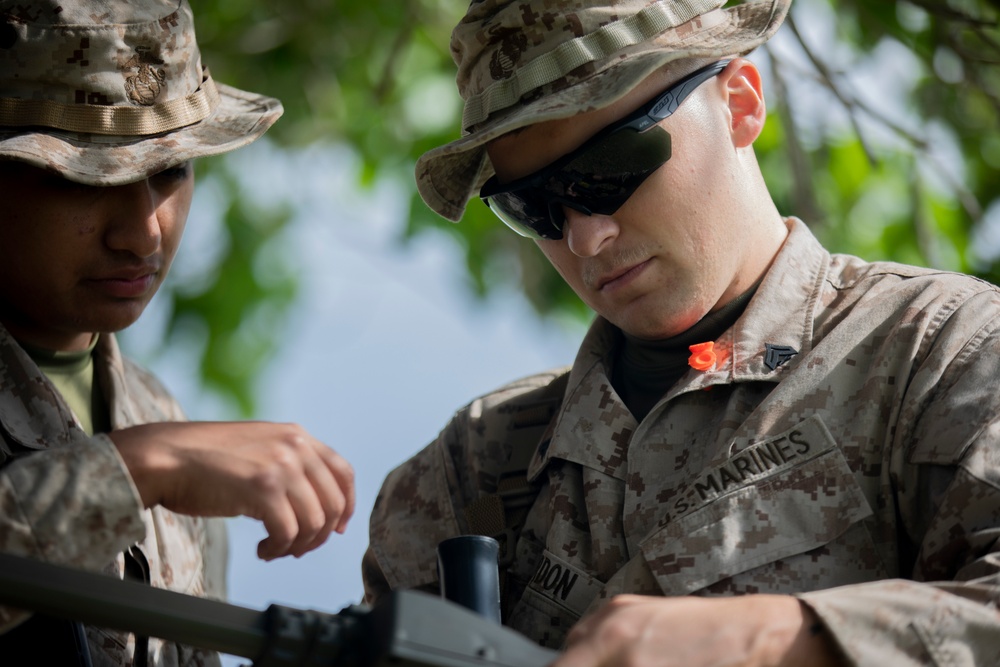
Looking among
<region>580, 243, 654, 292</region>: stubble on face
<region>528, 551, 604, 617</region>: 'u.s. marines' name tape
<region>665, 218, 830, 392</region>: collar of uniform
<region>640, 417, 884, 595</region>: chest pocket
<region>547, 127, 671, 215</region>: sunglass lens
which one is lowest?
<region>528, 551, 604, 617</region>: 'u.s. marines' name tape

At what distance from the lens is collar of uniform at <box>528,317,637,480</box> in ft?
9.56

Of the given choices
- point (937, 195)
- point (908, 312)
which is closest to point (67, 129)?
point (908, 312)

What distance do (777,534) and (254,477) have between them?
38.9 inches

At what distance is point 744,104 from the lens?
9.89 ft

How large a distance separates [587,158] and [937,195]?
3.78 meters


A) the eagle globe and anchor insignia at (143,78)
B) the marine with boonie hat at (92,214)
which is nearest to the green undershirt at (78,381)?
the marine with boonie hat at (92,214)

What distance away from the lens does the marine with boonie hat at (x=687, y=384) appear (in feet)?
8.20

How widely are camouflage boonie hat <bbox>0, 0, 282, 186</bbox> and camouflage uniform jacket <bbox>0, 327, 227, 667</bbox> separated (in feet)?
1.53

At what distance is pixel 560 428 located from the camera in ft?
9.84

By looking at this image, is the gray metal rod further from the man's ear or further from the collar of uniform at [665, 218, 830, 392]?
the man's ear

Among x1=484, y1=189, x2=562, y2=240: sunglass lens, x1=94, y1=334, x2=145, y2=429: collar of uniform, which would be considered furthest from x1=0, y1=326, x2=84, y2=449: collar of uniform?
x1=484, y1=189, x2=562, y2=240: sunglass lens

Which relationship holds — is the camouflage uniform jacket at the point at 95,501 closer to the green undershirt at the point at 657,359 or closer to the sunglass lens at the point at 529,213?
the sunglass lens at the point at 529,213

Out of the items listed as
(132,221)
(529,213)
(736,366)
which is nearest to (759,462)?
(736,366)

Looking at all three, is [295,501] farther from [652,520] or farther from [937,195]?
[937,195]
